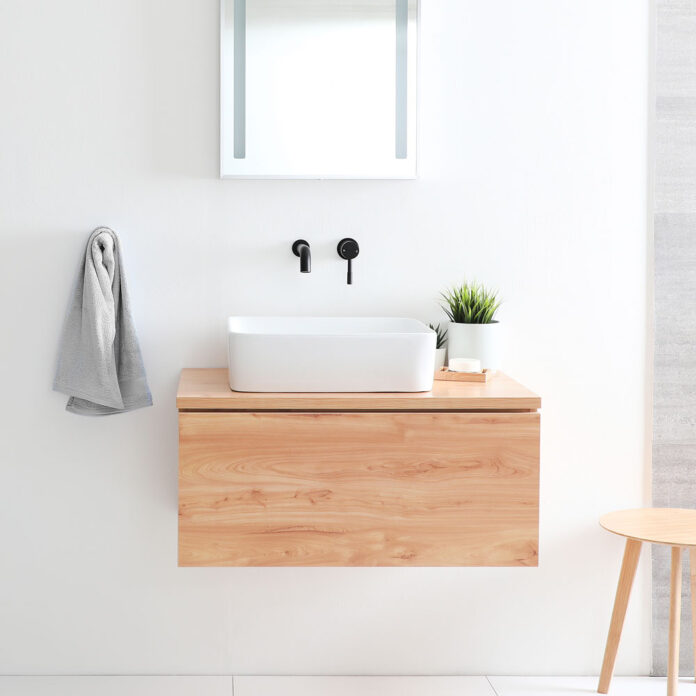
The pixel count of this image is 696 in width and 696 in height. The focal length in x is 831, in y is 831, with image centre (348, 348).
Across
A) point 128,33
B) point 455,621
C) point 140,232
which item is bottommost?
point 455,621

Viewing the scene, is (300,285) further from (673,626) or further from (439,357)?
(673,626)

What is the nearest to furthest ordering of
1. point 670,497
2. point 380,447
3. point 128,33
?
1. point 380,447
2. point 128,33
3. point 670,497

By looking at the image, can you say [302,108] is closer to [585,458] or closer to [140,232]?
[140,232]

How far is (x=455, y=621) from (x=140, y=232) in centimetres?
133

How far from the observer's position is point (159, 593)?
221cm

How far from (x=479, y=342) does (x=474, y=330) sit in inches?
1.3

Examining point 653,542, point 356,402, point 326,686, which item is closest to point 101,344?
point 356,402

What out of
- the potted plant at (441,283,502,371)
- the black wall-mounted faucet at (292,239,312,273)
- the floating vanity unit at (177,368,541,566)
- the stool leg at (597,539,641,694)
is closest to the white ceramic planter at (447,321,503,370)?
the potted plant at (441,283,502,371)

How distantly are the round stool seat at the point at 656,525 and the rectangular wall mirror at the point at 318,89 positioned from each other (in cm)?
101

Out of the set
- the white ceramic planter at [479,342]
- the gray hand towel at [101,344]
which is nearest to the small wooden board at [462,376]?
→ the white ceramic planter at [479,342]

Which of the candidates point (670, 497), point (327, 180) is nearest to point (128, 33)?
point (327, 180)

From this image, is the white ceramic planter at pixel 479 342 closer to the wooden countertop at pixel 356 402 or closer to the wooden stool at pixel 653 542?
the wooden countertop at pixel 356 402

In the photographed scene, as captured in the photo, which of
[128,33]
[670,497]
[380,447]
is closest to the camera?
[380,447]

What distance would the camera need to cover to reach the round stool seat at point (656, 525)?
1927 millimetres
